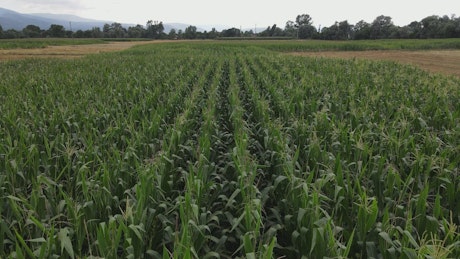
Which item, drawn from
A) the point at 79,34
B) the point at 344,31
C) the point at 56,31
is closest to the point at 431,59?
the point at 344,31

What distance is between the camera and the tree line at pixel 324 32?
59.8 meters

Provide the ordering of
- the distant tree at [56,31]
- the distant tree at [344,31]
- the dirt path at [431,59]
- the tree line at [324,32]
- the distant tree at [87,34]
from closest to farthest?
1. the dirt path at [431,59]
2. the tree line at [324,32]
3. the distant tree at [344,31]
4. the distant tree at [56,31]
5. the distant tree at [87,34]

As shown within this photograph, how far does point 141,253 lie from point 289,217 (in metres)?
1.31

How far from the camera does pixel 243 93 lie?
35.7 ft

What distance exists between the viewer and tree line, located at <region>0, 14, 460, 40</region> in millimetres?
59844

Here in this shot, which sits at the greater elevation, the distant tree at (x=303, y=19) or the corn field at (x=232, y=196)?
the distant tree at (x=303, y=19)

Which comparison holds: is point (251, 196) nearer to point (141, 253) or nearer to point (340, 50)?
point (141, 253)

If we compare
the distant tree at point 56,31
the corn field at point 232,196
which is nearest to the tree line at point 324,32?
the distant tree at point 56,31

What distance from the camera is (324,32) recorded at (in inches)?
2950

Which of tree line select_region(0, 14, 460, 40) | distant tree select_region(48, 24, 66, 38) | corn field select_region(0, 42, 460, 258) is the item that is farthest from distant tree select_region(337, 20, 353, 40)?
corn field select_region(0, 42, 460, 258)

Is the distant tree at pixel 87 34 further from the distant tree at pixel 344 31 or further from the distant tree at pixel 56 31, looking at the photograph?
the distant tree at pixel 344 31

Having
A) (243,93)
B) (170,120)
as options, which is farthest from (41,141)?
(243,93)

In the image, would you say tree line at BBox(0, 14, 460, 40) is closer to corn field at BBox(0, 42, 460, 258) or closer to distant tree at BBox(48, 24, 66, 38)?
distant tree at BBox(48, 24, 66, 38)

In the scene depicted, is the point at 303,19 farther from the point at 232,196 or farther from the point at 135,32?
the point at 232,196
